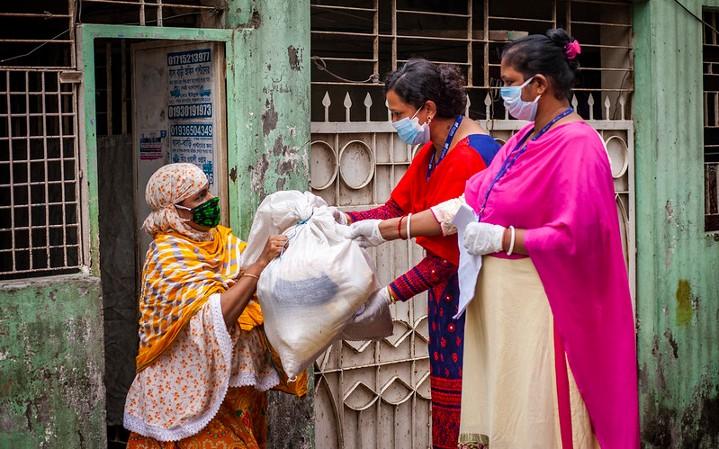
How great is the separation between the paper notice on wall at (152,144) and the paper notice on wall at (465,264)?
1.92 meters

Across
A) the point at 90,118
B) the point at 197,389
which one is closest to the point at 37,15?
the point at 90,118

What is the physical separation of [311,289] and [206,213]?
0.54 meters

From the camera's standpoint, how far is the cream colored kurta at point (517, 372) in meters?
4.09

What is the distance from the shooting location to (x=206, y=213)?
4422 millimetres

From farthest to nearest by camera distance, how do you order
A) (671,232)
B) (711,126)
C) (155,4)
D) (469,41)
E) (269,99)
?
(711,126) < (671,232) < (469,41) < (269,99) < (155,4)

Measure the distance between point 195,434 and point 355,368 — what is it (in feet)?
5.20

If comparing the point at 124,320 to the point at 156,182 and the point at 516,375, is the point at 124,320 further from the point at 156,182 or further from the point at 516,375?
the point at 516,375

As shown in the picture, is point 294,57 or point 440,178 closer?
point 440,178

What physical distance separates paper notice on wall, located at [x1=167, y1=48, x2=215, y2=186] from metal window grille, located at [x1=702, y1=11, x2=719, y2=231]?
11.7 feet

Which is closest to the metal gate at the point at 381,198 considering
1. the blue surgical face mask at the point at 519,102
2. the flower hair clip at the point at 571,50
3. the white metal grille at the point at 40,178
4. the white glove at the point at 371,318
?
the white glove at the point at 371,318

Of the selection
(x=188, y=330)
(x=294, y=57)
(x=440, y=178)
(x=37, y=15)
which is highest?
(x=37, y=15)

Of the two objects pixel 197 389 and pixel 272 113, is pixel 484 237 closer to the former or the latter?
pixel 197 389

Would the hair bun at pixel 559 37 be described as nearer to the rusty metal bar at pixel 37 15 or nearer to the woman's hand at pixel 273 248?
the woman's hand at pixel 273 248

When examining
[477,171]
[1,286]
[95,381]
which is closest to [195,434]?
[95,381]
